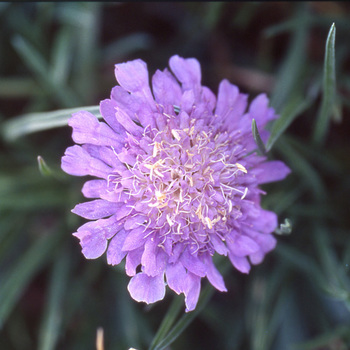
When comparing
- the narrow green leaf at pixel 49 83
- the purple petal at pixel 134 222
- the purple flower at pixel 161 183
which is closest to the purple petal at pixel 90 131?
the purple flower at pixel 161 183

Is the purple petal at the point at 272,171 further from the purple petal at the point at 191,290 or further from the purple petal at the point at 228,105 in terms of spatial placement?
the purple petal at the point at 191,290

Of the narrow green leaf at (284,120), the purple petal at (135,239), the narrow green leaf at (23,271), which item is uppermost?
the narrow green leaf at (284,120)

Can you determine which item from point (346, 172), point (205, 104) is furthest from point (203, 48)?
point (205, 104)

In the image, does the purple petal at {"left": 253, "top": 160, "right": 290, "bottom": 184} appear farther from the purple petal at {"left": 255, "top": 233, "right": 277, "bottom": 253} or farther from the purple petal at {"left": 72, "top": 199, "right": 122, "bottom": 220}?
the purple petal at {"left": 72, "top": 199, "right": 122, "bottom": 220}

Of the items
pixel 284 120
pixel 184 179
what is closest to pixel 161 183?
pixel 184 179

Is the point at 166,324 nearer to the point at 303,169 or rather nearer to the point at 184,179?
the point at 184,179

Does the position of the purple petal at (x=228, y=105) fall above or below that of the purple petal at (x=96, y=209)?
above

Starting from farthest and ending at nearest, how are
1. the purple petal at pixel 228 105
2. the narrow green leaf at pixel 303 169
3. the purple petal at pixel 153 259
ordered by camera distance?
the narrow green leaf at pixel 303 169 → the purple petal at pixel 228 105 → the purple petal at pixel 153 259

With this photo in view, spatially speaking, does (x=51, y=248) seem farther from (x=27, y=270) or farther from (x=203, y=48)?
(x=203, y=48)
